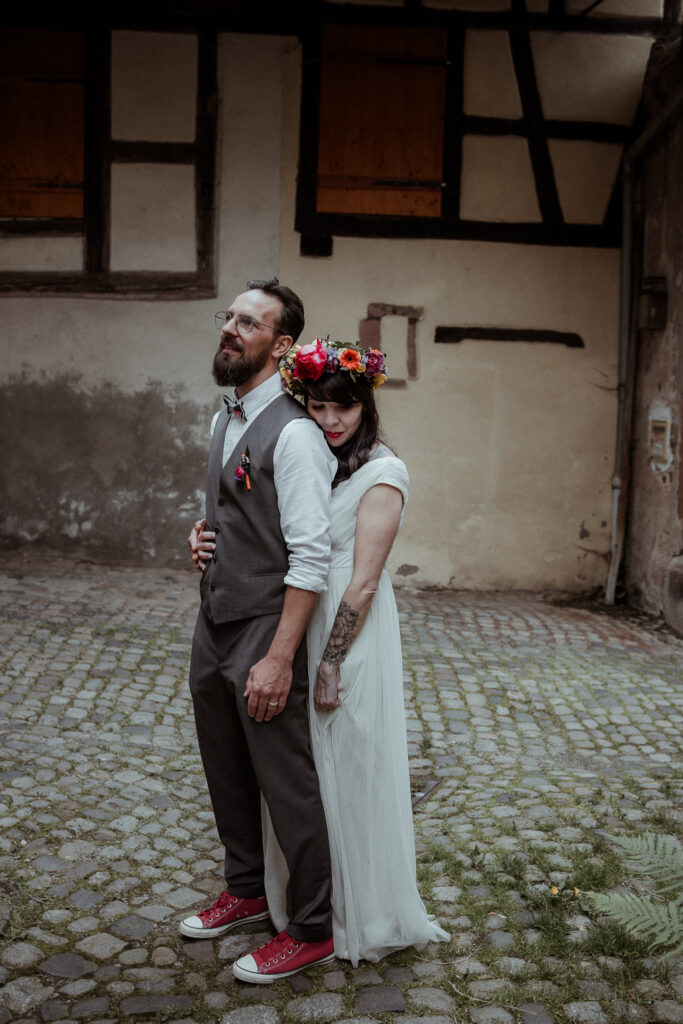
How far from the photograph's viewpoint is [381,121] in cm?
736

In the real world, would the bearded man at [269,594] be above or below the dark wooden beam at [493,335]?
below

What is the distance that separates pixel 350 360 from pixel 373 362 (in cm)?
8

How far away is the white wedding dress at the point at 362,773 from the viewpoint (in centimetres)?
265

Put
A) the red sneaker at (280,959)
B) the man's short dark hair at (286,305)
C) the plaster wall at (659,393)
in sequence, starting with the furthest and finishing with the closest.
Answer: the plaster wall at (659,393) → the man's short dark hair at (286,305) → the red sneaker at (280,959)

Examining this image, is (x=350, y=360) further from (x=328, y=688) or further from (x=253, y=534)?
(x=328, y=688)

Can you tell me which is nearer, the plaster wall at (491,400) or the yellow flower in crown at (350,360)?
the yellow flower in crown at (350,360)

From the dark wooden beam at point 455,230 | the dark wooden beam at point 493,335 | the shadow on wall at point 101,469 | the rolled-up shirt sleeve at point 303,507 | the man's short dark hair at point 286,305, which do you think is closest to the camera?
the rolled-up shirt sleeve at point 303,507

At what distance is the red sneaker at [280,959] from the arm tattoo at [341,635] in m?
0.77

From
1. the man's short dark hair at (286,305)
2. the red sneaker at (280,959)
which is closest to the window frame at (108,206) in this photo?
the man's short dark hair at (286,305)

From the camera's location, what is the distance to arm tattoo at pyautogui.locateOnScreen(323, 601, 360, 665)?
263 cm

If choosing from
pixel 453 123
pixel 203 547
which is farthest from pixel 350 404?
pixel 453 123

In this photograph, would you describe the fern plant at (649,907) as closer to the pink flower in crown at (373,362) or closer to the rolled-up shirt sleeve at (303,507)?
the rolled-up shirt sleeve at (303,507)

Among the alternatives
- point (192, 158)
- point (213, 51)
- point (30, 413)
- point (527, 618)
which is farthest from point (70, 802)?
point (213, 51)

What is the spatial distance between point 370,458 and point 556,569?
207 inches
